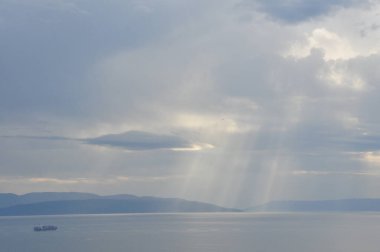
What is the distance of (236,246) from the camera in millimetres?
141875

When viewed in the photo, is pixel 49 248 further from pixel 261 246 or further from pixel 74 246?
pixel 261 246

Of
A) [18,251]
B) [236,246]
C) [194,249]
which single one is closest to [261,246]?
[236,246]

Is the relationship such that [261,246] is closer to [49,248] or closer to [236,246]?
[236,246]

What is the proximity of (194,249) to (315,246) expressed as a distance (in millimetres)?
31738

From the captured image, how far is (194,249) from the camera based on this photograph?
A: 133250 mm

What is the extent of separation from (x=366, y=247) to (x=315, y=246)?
40.4 feet

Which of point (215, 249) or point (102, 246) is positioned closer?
point (215, 249)

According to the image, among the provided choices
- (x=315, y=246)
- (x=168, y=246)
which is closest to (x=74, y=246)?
(x=168, y=246)

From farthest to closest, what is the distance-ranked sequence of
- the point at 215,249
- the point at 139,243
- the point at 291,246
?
1. the point at 139,243
2. the point at 291,246
3. the point at 215,249

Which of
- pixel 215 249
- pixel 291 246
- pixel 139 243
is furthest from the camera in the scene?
pixel 139 243

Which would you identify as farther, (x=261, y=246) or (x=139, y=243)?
(x=139, y=243)

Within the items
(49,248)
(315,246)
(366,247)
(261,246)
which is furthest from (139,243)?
(366,247)

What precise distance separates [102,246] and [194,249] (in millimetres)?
26876

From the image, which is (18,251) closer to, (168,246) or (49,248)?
(49,248)
